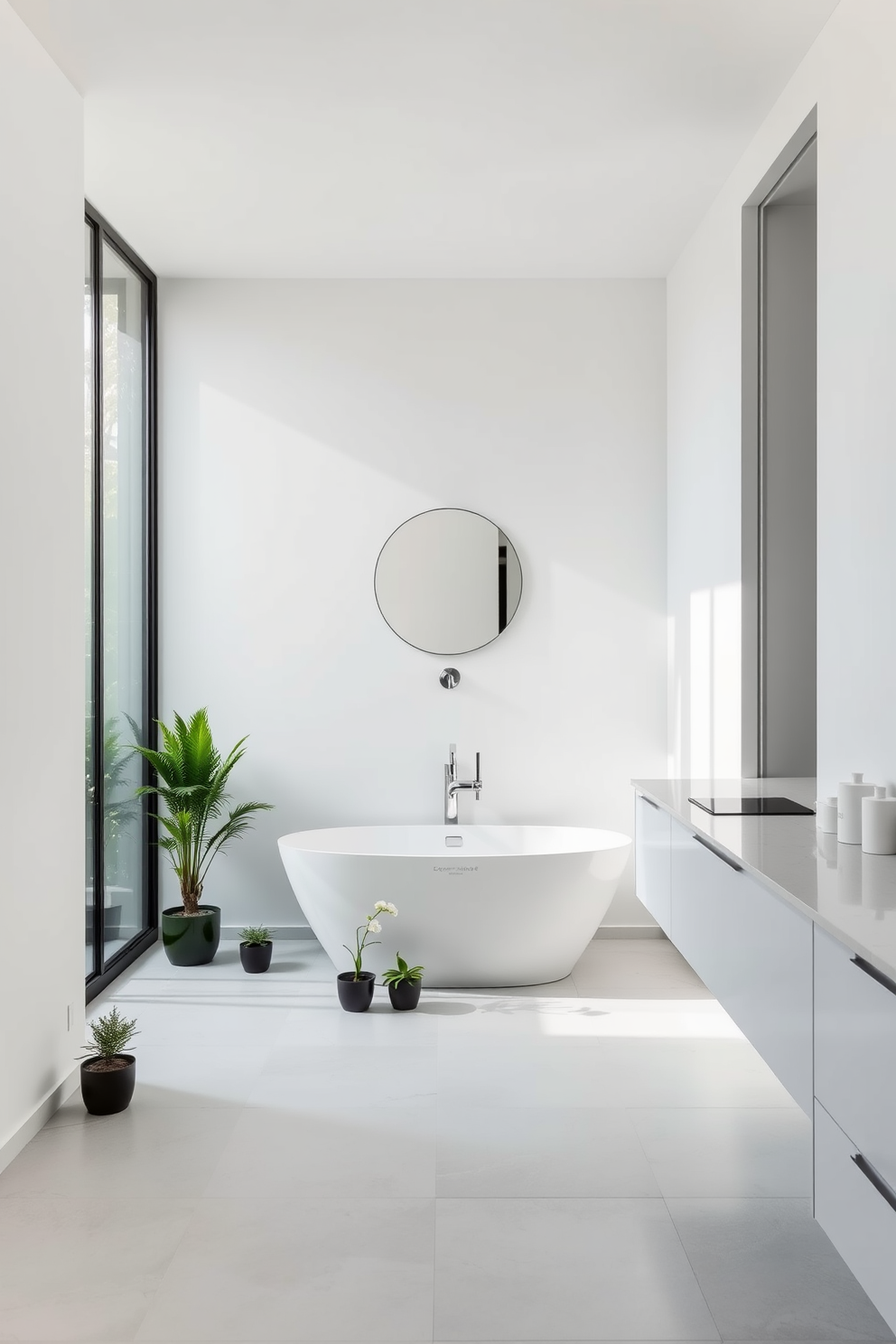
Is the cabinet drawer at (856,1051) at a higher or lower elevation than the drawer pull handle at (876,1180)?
higher

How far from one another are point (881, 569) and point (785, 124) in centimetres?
149

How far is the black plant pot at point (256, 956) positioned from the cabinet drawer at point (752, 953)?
1931 mm

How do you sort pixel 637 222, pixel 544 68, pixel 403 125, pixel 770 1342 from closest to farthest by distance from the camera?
pixel 770 1342 < pixel 544 68 < pixel 403 125 < pixel 637 222

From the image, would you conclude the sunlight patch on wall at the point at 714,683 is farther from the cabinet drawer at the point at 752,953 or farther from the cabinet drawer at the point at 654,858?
the cabinet drawer at the point at 752,953

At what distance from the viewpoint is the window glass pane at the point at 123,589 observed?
158 inches

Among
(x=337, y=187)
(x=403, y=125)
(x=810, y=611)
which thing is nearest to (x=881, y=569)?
(x=810, y=611)

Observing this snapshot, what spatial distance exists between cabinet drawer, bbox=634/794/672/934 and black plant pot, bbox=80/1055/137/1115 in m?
Answer: 1.56

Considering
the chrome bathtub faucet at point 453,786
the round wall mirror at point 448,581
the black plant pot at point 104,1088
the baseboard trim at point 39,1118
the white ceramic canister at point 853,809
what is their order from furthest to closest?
the round wall mirror at point 448,581, the chrome bathtub faucet at point 453,786, the black plant pot at point 104,1088, the baseboard trim at point 39,1118, the white ceramic canister at point 853,809

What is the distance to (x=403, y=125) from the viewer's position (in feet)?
10.6

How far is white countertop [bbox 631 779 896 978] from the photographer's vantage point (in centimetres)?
156

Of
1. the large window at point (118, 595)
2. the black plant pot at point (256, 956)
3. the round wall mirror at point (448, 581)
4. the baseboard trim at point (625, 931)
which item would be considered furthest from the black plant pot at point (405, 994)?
the round wall mirror at point (448, 581)

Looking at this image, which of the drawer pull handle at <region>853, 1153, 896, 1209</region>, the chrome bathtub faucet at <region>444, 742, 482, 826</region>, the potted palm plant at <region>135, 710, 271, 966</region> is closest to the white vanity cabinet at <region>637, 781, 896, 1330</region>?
the drawer pull handle at <region>853, 1153, 896, 1209</region>

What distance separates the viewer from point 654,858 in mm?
3139

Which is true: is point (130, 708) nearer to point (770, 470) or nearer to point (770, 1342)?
point (770, 470)
